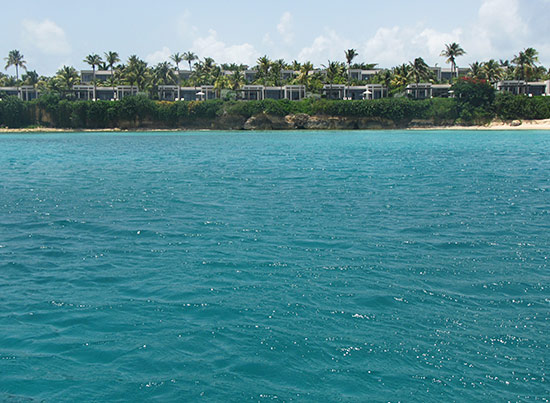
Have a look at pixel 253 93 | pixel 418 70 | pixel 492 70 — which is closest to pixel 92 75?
pixel 253 93

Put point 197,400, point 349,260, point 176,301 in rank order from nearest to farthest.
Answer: point 197,400 < point 176,301 < point 349,260

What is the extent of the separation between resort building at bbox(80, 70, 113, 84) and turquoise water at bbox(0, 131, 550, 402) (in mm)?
123999

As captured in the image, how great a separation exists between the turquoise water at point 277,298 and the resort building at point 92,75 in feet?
407

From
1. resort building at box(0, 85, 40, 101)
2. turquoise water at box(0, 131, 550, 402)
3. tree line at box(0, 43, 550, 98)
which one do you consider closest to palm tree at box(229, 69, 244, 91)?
tree line at box(0, 43, 550, 98)

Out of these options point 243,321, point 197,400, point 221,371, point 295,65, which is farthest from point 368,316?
point 295,65

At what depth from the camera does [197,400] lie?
7.29 metres

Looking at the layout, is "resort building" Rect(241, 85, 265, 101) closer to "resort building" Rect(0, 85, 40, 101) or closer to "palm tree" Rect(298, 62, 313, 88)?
"palm tree" Rect(298, 62, 313, 88)

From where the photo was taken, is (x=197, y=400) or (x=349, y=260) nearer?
(x=197, y=400)

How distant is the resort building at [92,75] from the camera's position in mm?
137125

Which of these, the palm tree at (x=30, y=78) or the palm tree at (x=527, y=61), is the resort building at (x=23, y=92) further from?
the palm tree at (x=527, y=61)

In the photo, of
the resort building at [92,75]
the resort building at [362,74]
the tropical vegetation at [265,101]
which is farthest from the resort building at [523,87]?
the resort building at [92,75]

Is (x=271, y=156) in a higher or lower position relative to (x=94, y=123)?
lower

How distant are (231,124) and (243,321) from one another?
109 metres

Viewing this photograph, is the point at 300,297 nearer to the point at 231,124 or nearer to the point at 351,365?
the point at 351,365
